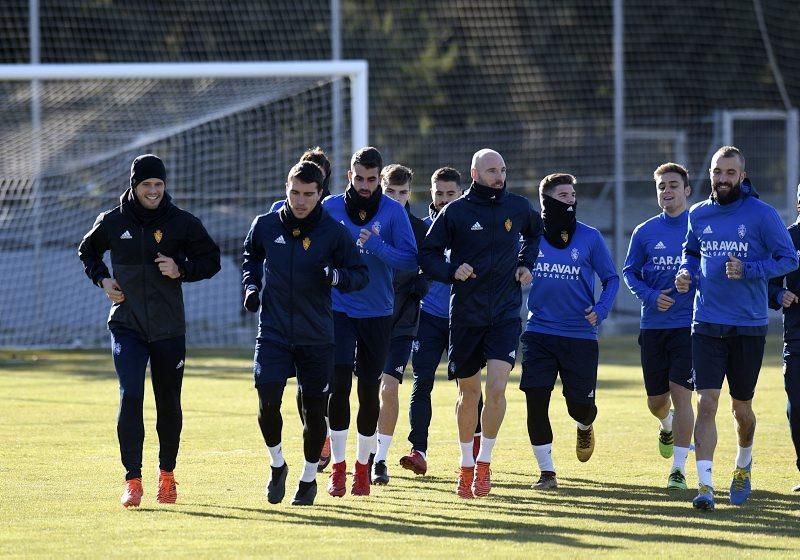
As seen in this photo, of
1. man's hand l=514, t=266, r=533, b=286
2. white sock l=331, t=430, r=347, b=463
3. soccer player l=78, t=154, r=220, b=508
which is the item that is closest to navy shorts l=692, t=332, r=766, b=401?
man's hand l=514, t=266, r=533, b=286

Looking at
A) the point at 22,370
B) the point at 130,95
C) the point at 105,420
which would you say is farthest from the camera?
the point at 130,95

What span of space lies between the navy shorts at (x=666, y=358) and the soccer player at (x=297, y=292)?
254 centimetres

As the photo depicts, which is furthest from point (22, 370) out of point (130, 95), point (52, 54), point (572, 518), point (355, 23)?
point (355, 23)

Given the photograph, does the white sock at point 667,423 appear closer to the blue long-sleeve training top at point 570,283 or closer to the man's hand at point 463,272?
the blue long-sleeve training top at point 570,283

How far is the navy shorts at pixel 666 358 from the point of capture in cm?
1021

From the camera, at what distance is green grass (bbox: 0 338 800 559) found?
754 centimetres

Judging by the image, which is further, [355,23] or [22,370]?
[355,23]

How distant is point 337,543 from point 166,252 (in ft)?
7.86

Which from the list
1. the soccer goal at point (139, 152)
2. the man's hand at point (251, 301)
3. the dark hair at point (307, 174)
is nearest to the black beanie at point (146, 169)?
the dark hair at point (307, 174)

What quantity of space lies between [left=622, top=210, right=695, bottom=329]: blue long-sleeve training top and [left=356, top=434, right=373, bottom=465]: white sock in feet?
7.12

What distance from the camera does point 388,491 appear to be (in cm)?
971

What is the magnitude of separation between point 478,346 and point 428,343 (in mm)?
1484

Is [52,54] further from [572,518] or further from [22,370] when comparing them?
[572,518]

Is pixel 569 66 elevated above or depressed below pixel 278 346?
above
